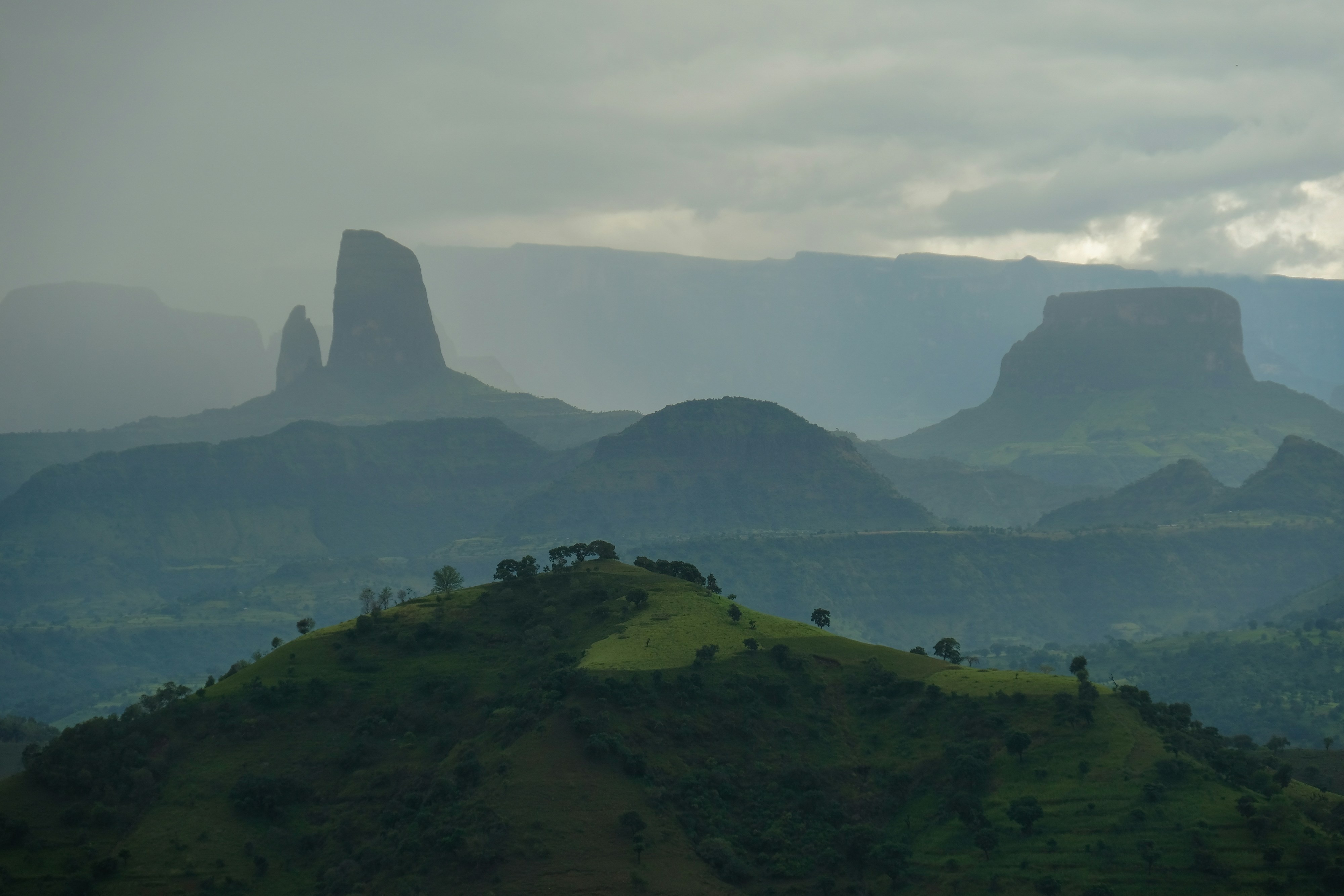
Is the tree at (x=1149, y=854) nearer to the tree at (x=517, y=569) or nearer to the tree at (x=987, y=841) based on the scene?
the tree at (x=987, y=841)

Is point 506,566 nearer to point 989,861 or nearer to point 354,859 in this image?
point 354,859

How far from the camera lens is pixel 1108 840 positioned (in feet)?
314

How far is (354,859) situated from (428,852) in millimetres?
7064

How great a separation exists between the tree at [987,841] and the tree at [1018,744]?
30.6 feet

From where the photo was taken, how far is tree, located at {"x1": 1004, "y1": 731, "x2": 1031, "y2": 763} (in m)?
106

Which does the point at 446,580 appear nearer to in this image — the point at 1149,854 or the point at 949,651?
the point at 949,651

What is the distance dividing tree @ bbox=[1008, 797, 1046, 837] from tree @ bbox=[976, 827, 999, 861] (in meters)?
1.89

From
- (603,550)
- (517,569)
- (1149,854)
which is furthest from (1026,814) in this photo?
(517,569)

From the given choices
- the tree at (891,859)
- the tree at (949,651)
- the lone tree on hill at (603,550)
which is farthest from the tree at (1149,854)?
the lone tree on hill at (603,550)

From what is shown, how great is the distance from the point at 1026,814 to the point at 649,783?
2740cm

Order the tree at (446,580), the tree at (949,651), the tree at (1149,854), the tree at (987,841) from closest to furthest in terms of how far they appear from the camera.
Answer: the tree at (1149,854) < the tree at (987,841) < the tree at (949,651) < the tree at (446,580)

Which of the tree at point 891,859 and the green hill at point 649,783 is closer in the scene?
the green hill at point 649,783

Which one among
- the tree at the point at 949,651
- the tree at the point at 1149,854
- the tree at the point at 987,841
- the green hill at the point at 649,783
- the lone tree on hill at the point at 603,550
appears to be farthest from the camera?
the lone tree on hill at the point at 603,550

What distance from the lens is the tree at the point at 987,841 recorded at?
97.4 m
